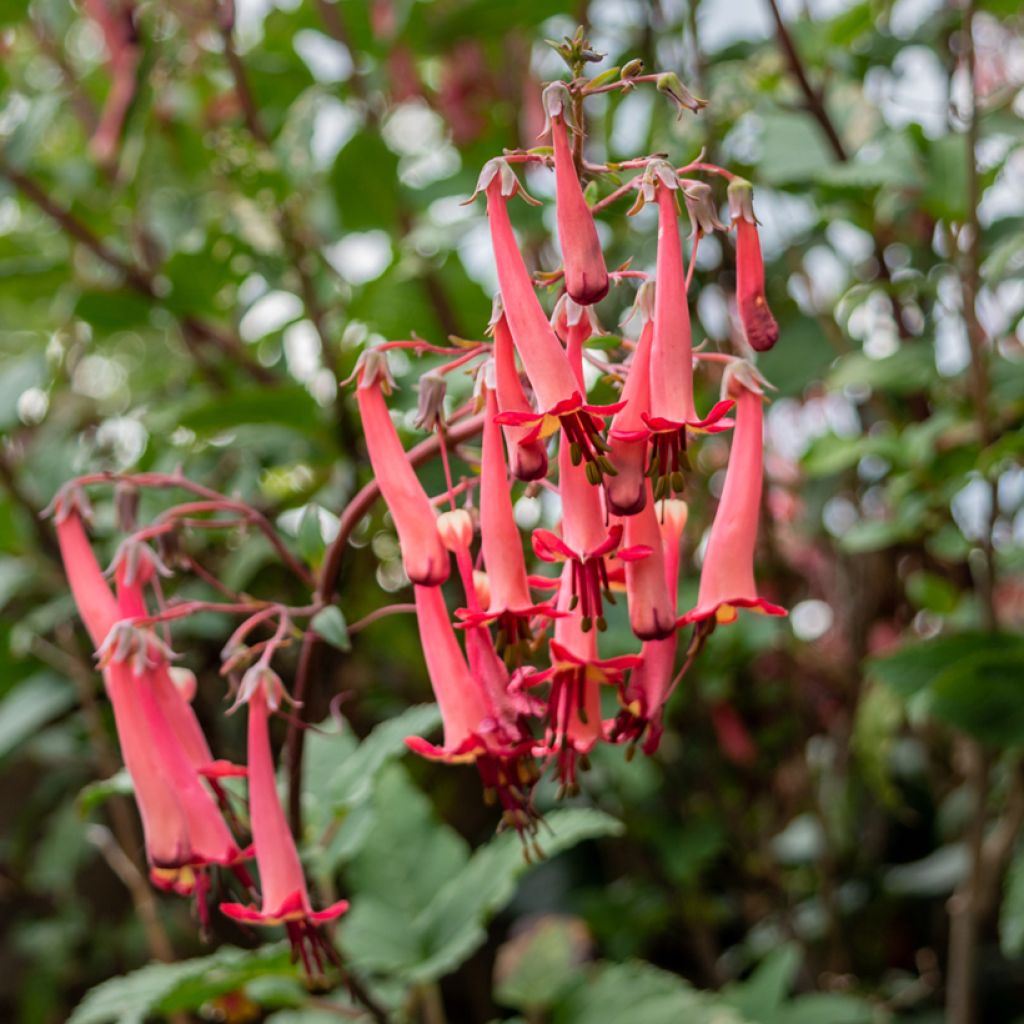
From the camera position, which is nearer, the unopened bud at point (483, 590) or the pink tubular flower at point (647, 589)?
the pink tubular flower at point (647, 589)

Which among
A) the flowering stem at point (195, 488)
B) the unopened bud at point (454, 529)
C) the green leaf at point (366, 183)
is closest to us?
the unopened bud at point (454, 529)

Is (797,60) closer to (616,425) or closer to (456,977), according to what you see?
(616,425)

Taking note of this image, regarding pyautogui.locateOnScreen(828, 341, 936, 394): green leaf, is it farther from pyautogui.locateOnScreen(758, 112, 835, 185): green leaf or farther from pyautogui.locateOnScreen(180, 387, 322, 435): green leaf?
pyautogui.locateOnScreen(180, 387, 322, 435): green leaf

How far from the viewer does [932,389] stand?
4.21ft

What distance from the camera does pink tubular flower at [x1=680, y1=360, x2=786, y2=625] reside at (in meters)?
0.65

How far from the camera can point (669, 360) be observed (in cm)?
61

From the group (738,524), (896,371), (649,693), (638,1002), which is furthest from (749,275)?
(638,1002)

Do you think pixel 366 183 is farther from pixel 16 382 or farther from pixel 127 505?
pixel 127 505

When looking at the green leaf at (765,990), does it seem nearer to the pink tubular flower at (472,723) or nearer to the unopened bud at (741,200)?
the pink tubular flower at (472,723)

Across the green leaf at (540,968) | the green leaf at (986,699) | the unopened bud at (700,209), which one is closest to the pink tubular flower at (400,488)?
the unopened bud at (700,209)

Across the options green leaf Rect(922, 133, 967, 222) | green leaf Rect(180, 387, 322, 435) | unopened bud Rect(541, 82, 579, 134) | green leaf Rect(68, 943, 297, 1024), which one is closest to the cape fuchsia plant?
unopened bud Rect(541, 82, 579, 134)

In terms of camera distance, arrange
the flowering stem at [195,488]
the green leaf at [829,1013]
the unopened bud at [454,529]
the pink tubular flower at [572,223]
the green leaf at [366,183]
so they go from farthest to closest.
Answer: the green leaf at [366,183] → the green leaf at [829,1013] → the flowering stem at [195,488] → the unopened bud at [454,529] → the pink tubular flower at [572,223]

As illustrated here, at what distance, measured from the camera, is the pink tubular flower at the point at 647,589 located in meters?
0.62

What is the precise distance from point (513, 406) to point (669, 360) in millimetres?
92
